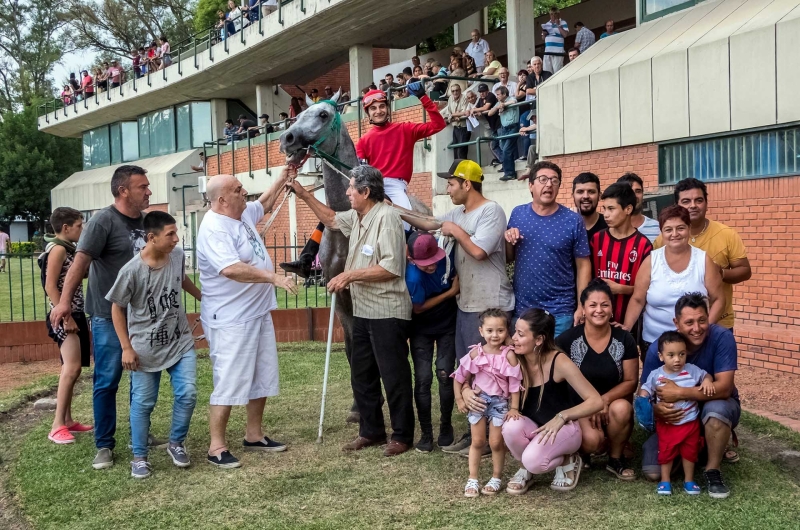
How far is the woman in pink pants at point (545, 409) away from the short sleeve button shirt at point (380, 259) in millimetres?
1032

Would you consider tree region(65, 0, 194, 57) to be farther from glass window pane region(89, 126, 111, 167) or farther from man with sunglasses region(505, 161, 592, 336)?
man with sunglasses region(505, 161, 592, 336)

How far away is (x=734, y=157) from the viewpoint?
10211 millimetres

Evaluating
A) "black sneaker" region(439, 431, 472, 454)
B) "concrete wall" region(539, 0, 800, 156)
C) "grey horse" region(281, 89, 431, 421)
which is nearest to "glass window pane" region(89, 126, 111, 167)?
"concrete wall" region(539, 0, 800, 156)

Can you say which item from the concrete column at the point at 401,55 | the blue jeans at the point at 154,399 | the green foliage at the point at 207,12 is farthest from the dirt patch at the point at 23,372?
the green foliage at the point at 207,12

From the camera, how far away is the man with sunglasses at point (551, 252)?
5.70m

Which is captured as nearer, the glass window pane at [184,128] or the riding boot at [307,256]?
the riding boot at [307,256]

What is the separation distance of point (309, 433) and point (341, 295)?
1.20 m

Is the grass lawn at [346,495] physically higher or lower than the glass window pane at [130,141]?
lower

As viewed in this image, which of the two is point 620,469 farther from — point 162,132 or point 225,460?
point 162,132

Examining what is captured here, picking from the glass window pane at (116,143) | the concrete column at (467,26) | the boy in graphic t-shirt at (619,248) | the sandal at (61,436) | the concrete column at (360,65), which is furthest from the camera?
the glass window pane at (116,143)

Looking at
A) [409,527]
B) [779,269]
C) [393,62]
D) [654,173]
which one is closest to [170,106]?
[393,62]

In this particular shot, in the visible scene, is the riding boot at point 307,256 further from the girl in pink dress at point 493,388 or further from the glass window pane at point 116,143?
the glass window pane at point 116,143

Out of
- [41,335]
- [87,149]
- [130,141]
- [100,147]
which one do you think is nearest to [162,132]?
[130,141]

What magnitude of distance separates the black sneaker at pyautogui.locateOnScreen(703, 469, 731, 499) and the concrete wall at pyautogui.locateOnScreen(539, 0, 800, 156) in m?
5.57
